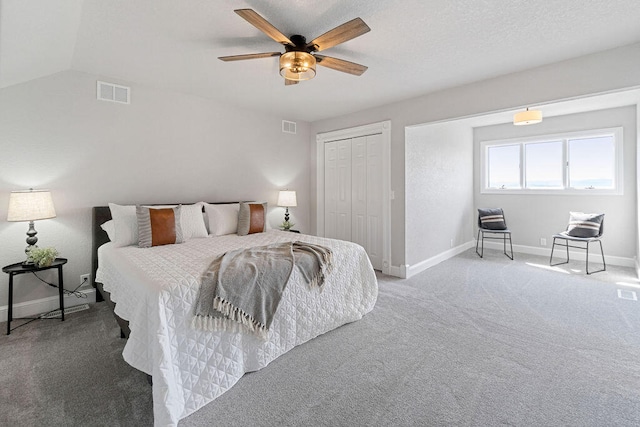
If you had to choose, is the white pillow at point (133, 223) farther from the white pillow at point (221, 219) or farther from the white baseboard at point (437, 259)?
the white baseboard at point (437, 259)

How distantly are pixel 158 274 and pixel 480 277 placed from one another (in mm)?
3992

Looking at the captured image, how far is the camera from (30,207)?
2.56 meters

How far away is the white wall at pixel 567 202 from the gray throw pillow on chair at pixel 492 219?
0.51 m

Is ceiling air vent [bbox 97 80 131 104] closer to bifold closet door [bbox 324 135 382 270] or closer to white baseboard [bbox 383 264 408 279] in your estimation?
bifold closet door [bbox 324 135 382 270]

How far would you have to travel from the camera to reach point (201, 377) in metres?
1.72

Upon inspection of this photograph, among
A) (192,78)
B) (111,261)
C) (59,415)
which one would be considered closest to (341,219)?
(192,78)

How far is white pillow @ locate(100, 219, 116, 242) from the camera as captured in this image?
2888mm

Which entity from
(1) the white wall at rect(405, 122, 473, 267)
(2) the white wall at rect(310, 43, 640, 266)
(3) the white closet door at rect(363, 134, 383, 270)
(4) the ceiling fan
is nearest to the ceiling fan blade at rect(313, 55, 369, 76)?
(4) the ceiling fan

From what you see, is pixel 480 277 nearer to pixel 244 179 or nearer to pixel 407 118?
pixel 407 118

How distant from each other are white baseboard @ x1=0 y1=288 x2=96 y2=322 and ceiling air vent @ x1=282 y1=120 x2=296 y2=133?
3434 millimetres

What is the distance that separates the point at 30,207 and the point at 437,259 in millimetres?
5133

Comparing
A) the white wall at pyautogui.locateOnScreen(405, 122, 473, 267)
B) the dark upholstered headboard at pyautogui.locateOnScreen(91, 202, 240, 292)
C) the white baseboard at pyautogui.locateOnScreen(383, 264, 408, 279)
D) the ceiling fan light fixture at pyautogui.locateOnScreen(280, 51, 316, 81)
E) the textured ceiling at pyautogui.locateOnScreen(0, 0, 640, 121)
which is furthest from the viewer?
the white wall at pyautogui.locateOnScreen(405, 122, 473, 267)

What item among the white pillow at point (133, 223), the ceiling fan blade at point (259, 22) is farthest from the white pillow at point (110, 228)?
the ceiling fan blade at point (259, 22)

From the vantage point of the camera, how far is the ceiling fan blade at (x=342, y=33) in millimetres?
1756
